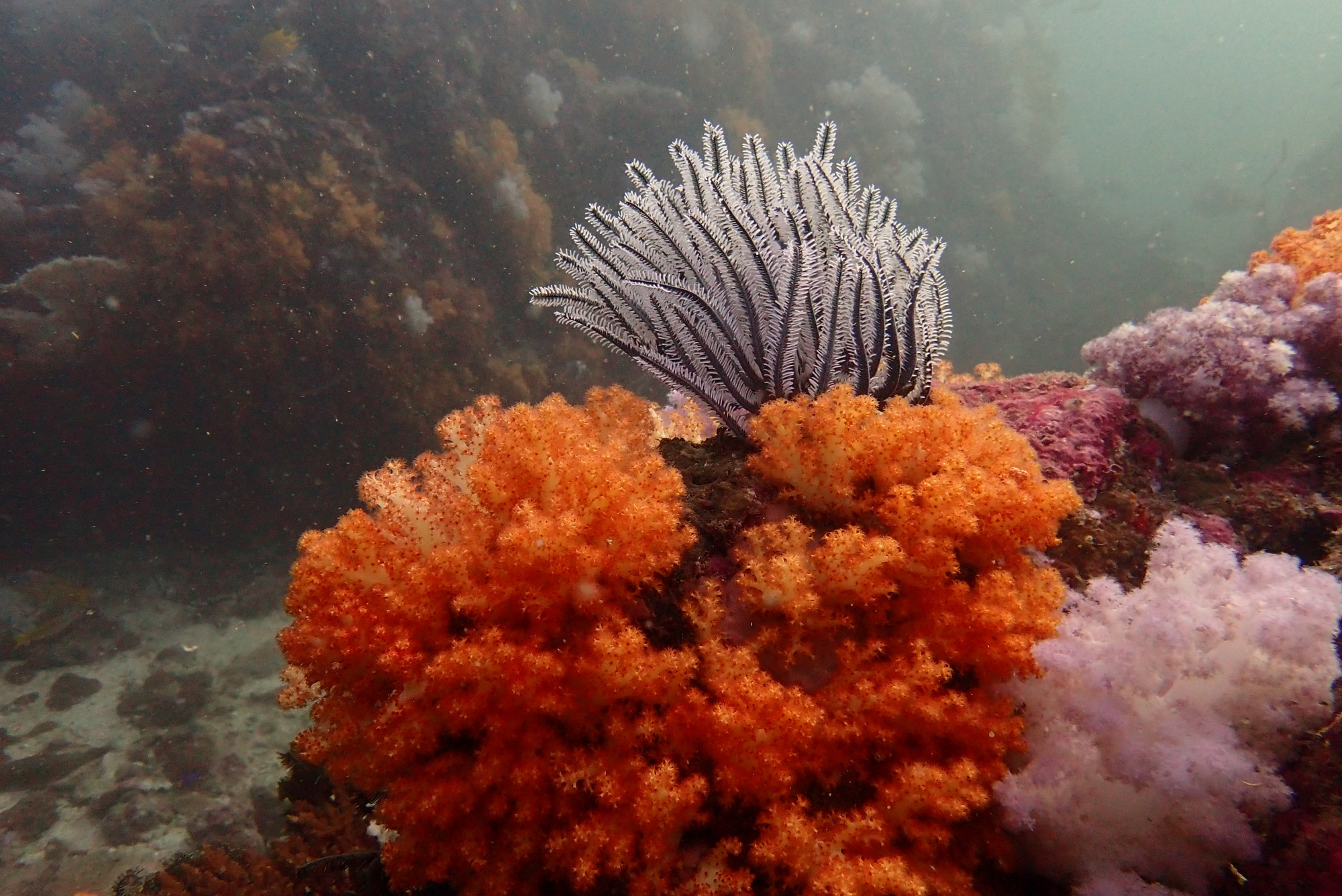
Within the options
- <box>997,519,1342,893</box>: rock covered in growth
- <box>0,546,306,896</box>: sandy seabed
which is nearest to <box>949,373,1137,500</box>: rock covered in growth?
<box>997,519,1342,893</box>: rock covered in growth

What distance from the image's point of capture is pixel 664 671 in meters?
2.06

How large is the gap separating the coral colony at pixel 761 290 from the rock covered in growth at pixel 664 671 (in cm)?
69

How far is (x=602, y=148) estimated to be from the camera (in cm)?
1571

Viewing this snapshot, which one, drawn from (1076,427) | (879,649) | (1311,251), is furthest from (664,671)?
(1311,251)

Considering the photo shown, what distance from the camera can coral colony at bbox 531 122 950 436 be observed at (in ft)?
9.48

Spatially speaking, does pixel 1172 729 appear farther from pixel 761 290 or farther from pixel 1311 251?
pixel 1311 251

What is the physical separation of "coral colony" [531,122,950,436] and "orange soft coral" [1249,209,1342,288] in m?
2.43

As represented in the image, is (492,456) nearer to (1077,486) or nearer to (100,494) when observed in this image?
(1077,486)

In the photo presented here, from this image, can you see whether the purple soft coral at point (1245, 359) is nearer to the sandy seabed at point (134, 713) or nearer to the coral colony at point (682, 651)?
the coral colony at point (682, 651)

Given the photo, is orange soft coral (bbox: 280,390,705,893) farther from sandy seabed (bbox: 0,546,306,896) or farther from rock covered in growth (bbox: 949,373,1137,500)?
sandy seabed (bbox: 0,546,306,896)

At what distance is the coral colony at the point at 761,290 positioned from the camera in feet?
9.48

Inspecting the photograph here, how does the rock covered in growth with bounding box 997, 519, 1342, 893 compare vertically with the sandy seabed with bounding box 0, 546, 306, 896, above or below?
above

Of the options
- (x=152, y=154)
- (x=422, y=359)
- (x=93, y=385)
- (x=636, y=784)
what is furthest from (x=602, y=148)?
(x=636, y=784)

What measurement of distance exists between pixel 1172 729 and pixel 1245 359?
245cm
